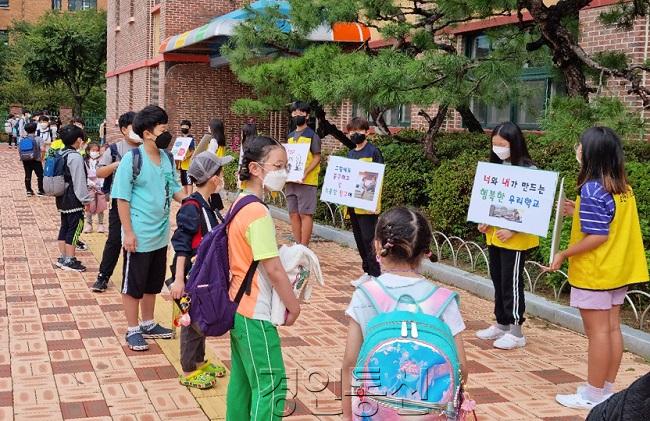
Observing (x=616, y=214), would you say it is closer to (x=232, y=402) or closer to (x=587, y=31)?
(x=232, y=402)

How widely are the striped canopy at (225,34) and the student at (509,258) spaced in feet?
16.9

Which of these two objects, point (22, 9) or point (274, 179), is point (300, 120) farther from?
point (22, 9)

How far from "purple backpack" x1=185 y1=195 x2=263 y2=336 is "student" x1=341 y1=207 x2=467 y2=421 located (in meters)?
0.85

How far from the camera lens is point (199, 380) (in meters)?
5.35

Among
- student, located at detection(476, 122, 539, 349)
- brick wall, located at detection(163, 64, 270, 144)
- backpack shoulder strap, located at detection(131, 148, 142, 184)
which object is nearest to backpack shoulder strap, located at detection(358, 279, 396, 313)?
backpack shoulder strap, located at detection(131, 148, 142, 184)

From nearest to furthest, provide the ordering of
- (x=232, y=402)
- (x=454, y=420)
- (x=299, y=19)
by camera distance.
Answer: (x=454, y=420) → (x=232, y=402) → (x=299, y=19)

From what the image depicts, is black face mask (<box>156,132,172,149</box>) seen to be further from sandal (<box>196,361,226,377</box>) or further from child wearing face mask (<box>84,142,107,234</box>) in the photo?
child wearing face mask (<box>84,142,107,234</box>)

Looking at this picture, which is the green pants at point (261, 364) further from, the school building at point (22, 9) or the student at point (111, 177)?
the school building at point (22, 9)

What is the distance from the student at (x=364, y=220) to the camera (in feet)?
27.7

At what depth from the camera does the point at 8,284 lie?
8562 mm

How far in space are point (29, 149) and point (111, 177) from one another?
936 cm

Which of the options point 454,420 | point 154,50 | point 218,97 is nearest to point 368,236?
point 454,420

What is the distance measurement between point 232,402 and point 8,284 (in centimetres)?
544

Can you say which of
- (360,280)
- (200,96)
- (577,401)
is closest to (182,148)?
(360,280)
